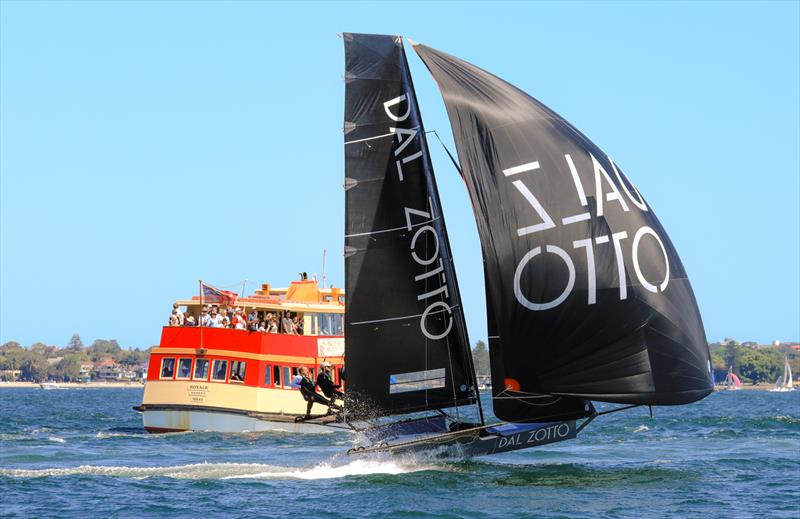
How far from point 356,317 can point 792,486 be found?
8736 mm

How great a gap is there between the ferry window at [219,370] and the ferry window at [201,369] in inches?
9.3

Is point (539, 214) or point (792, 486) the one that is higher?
point (539, 214)

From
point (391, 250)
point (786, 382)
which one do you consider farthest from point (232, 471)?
point (786, 382)

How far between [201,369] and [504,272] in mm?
16592

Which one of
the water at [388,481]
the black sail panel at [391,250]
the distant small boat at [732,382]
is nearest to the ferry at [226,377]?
the water at [388,481]

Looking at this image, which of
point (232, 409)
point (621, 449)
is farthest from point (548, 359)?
point (232, 409)

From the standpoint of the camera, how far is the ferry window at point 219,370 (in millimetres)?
35844

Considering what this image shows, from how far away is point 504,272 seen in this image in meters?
21.4

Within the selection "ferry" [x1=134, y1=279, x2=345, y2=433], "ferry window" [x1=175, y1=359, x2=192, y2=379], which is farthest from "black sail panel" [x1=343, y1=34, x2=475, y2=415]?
"ferry window" [x1=175, y1=359, x2=192, y2=379]

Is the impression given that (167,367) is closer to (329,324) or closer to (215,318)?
(215,318)

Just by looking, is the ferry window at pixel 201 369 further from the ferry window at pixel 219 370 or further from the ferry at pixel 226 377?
the ferry window at pixel 219 370

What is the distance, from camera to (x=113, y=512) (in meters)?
19.4

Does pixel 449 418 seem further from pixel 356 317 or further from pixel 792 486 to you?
pixel 792 486

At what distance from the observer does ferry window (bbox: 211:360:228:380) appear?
35.8m
